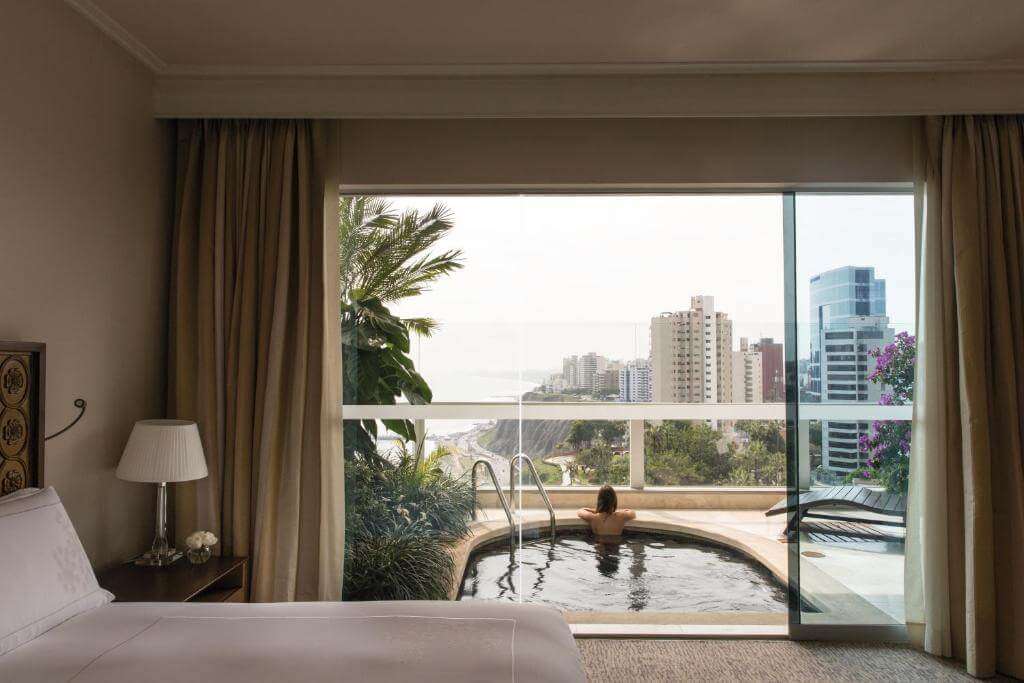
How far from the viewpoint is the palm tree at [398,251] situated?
3186 millimetres

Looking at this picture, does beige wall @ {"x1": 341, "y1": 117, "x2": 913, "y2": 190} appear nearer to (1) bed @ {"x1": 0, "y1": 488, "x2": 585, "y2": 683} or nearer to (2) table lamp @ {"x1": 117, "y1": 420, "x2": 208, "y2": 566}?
(2) table lamp @ {"x1": 117, "y1": 420, "x2": 208, "y2": 566}

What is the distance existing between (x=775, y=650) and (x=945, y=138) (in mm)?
2540

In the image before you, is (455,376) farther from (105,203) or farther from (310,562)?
(105,203)

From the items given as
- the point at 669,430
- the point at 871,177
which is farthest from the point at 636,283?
the point at 871,177

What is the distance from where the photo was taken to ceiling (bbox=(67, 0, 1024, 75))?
8.01 feet

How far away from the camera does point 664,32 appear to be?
2611 millimetres

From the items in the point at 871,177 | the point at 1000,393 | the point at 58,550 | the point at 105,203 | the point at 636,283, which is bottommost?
the point at 58,550

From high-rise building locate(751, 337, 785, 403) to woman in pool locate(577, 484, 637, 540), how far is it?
0.92 m

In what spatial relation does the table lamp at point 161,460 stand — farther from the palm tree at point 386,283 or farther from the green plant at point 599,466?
the green plant at point 599,466

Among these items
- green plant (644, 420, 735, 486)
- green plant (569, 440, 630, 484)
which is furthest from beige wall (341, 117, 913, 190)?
green plant (569, 440, 630, 484)

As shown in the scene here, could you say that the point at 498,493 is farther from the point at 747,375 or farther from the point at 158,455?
the point at 158,455

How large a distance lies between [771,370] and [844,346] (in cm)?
36

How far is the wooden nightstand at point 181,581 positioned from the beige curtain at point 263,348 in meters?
0.17

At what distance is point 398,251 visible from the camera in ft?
10.5
